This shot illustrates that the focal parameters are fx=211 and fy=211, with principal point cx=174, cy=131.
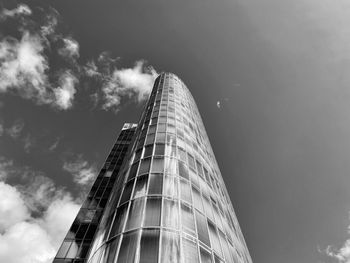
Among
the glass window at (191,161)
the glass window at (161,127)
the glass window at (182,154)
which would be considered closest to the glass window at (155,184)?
the glass window at (182,154)

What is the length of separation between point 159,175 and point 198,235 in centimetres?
585

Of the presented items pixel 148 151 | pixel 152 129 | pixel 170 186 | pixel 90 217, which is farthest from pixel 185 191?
pixel 90 217

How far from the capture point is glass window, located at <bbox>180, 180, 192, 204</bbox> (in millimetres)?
15189

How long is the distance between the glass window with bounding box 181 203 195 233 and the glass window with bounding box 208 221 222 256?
1.51 meters

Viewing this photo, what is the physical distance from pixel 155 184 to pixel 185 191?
2.33 metres

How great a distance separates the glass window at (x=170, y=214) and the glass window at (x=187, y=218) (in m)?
0.39

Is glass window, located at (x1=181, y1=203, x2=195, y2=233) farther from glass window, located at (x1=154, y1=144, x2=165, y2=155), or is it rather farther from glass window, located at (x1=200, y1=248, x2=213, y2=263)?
glass window, located at (x1=154, y1=144, x2=165, y2=155)

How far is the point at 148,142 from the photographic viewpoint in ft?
75.7

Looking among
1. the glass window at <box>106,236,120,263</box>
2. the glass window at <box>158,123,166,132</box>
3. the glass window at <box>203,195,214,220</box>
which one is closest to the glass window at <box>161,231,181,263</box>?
the glass window at <box>106,236,120,263</box>

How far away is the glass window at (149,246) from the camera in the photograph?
9.90 m

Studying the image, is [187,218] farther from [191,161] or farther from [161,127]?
[161,127]

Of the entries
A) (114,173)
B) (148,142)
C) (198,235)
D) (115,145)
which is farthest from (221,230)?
(115,145)

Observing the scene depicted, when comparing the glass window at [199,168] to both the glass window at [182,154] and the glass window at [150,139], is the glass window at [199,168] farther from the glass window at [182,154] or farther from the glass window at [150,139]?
the glass window at [150,139]

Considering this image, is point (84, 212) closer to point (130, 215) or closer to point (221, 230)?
point (130, 215)
